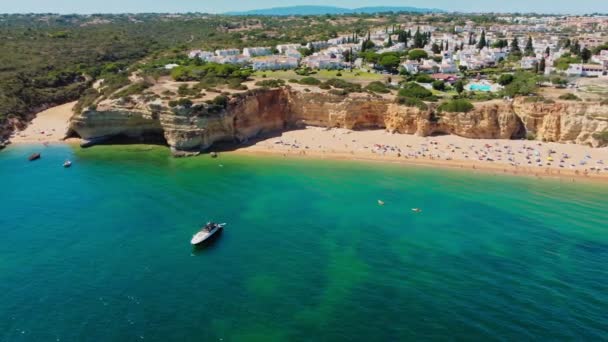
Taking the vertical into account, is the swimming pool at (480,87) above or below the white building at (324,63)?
below

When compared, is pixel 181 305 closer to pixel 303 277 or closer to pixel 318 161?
pixel 303 277

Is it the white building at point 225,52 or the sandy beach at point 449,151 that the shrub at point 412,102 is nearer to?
the sandy beach at point 449,151

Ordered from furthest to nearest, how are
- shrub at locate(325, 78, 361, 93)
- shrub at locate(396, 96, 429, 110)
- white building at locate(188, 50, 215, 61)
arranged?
1. white building at locate(188, 50, 215, 61)
2. shrub at locate(325, 78, 361, 93)
3. shrub at locate(396, 96, 429, 110)

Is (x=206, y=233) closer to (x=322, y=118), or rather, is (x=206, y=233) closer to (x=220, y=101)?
(x=220, y=101)

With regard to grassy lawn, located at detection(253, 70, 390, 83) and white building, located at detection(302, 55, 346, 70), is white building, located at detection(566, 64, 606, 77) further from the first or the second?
white building, located at detection(302, 55, 346, 70)

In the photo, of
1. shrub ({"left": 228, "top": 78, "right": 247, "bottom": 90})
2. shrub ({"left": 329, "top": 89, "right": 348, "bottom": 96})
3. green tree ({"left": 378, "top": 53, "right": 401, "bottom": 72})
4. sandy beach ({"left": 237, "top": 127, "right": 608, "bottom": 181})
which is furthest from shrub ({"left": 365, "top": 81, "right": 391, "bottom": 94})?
green tree ({"left": 378, "top": 53, "right": 401, "bottom": 72})

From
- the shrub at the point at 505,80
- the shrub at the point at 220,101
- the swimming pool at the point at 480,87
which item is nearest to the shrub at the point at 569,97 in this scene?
the swimming pool at the point at 480,87
